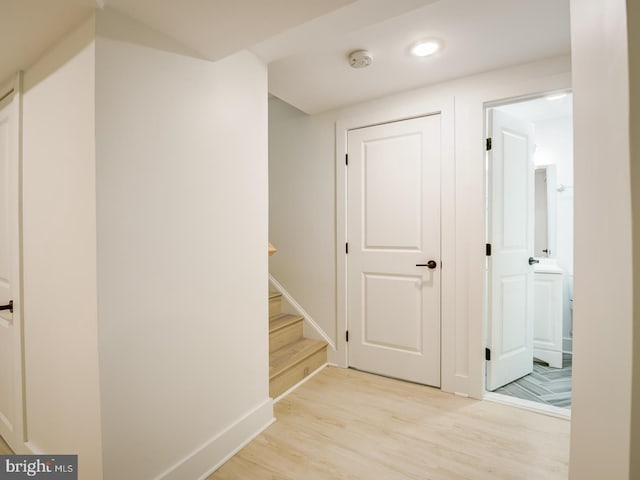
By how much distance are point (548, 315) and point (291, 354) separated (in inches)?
95.1

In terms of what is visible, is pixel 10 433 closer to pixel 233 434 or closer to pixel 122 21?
pixel 233 434

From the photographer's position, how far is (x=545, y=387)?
7.68 ft

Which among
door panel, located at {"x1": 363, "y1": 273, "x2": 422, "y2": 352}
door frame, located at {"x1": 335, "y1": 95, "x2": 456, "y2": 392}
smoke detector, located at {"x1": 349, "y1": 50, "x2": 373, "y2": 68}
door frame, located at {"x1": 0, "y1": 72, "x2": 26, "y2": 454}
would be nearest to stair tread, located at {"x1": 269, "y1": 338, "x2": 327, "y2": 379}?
door panel, located at {"x1": 363, "y1": 273, "x2": 422, "y2": 352}

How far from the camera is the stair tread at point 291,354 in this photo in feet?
7.36

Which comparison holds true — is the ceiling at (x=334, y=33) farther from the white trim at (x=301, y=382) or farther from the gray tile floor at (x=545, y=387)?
the gray tile floor at (x=545, y=387)

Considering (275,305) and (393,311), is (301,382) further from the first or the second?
Answer: (393,311)

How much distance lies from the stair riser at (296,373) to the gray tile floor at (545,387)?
1401 mm

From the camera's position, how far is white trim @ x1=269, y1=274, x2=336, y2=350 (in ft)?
9.07

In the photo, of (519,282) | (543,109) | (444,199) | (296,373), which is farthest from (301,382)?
(543,109)

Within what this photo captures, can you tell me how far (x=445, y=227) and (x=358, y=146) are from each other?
39.4 inches

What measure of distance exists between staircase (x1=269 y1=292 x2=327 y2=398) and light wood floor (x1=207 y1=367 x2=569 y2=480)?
0.48ft

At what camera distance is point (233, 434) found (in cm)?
162

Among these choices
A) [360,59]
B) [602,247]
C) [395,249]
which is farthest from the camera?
[395,249]

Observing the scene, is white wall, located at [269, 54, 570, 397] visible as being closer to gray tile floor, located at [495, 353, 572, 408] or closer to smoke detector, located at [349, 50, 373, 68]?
Answer: gray tile floor, located at [495, 353, 572, 408]
